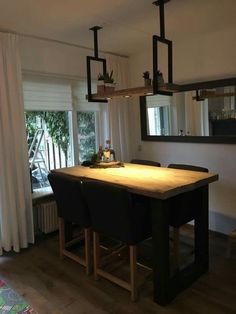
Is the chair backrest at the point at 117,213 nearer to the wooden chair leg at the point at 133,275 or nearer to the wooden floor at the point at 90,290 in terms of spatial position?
the wooden chair leg at the point at 133,275

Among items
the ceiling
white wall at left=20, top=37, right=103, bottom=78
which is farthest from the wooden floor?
the ceiling

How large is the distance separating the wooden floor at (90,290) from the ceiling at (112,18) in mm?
2562

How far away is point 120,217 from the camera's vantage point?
2.39 m

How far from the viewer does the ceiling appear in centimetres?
265

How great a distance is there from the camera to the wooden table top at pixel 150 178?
2281mm

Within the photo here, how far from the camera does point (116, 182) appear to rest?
256cm

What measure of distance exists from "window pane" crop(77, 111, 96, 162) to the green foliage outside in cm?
24

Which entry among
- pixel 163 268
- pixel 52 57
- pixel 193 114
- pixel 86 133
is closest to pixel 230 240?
pixel 163 268

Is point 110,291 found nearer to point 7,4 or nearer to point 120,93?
point 120,93

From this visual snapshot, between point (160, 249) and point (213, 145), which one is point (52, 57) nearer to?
point (213, 145)

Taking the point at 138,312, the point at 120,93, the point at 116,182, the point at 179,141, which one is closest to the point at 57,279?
the point at 138,312

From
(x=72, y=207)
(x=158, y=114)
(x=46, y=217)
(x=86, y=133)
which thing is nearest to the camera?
(x=72, y=207)

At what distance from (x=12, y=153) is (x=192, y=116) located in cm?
233

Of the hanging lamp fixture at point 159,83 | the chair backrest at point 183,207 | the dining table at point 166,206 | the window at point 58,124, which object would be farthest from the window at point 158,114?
the chair backrest at point 183,207
